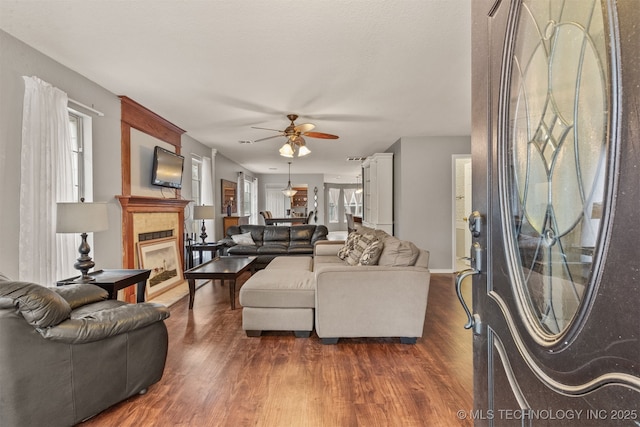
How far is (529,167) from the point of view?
729 millimetres

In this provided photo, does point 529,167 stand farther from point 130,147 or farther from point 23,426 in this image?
point 130,147

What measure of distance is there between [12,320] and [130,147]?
289 centimetres

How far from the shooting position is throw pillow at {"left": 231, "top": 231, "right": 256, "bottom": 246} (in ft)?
19.3

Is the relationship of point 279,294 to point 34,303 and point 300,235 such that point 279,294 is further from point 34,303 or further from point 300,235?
point 300,235

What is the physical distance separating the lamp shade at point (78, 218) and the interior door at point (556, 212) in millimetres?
2835

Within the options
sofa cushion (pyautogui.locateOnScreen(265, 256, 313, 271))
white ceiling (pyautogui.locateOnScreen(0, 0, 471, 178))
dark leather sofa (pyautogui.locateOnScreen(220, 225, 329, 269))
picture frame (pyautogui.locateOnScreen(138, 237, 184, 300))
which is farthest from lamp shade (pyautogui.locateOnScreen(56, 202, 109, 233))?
dark leather sofa (pyautogui.locateOnScreen(220, 225, 329, 269))

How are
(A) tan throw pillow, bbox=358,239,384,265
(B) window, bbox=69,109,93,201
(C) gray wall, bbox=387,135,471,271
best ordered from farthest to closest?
(C) gray wall, bbox=387,135,471,271
(B) window, bbox=69,109,93,201
(A) tan throw pillow, bbox=358,239,384,265

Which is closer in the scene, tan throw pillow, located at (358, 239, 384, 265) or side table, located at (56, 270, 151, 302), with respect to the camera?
side table, located at (56, 270, 151, 302)

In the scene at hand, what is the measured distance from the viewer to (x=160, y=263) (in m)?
4.40

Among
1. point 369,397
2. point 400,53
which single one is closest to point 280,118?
point 400,53

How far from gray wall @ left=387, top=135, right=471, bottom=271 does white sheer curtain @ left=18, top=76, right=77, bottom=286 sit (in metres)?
4.80

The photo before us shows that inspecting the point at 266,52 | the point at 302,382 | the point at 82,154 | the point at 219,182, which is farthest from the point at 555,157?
the point at 219,182

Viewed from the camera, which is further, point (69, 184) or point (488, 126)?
point (69, 184)

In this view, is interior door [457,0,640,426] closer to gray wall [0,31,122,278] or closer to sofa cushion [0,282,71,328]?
sofa cushion [0,282,71,328]
